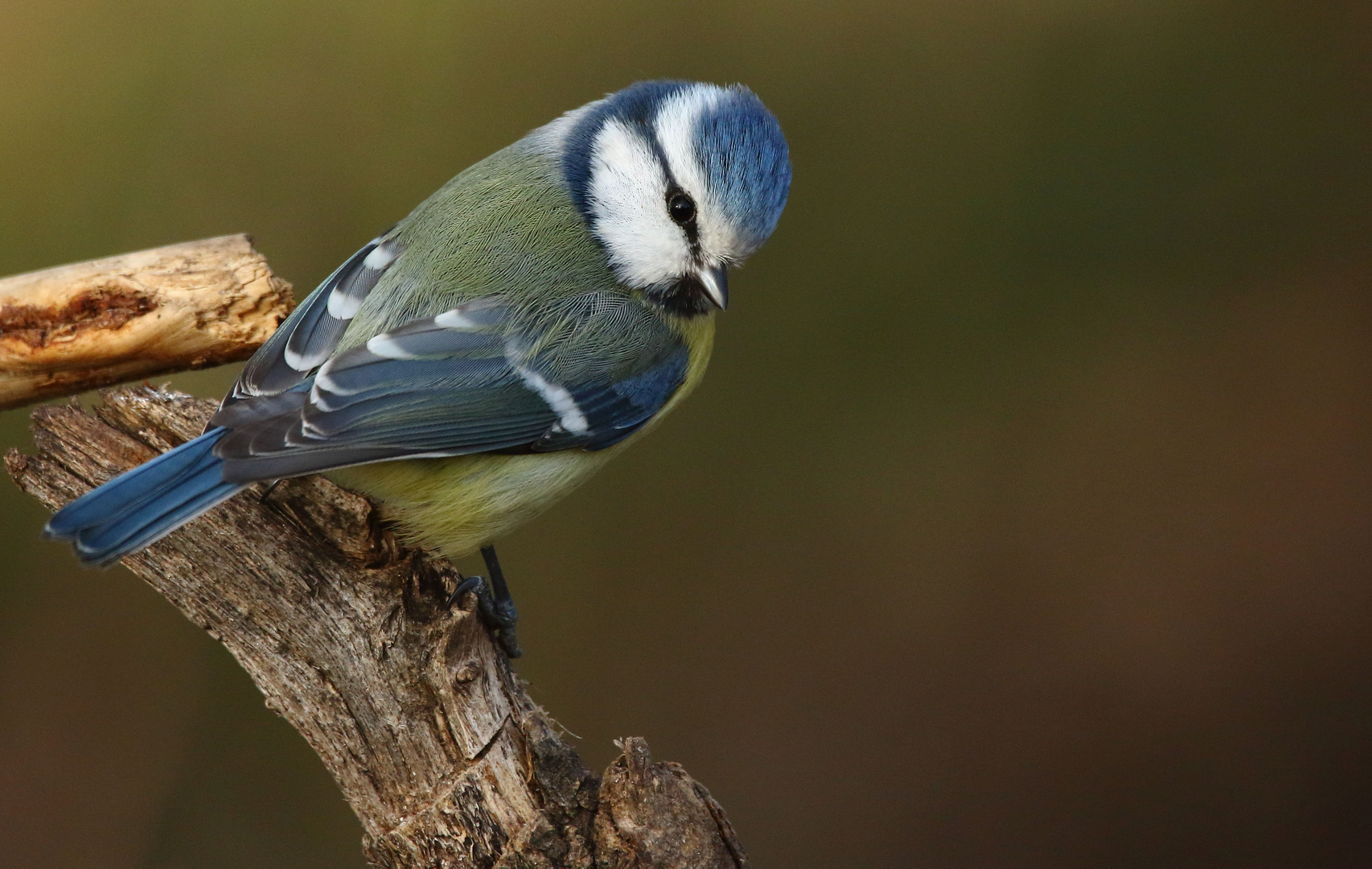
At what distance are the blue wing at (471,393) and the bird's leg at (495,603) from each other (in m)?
0.19

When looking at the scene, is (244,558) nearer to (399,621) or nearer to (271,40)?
(399,621)

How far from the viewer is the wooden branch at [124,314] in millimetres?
1619

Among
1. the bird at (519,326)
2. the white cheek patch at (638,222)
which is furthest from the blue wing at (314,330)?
the white cheek patch at (638,222)

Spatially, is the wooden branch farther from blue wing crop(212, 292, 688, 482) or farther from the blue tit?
blue wing crop(212, 292, 688, 482)

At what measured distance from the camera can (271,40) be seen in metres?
2.55

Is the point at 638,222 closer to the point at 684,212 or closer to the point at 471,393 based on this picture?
the point at 684,212

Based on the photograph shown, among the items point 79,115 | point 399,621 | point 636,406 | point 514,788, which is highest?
point 79,115

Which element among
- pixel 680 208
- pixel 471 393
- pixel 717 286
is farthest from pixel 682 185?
pixel 471 393

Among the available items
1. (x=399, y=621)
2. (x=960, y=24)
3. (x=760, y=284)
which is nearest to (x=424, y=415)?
(x=399, y=621)

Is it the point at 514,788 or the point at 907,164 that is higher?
the point at 907,164

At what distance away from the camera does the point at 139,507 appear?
1.28m

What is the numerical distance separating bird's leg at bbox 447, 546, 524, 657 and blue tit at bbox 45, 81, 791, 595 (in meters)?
0.07

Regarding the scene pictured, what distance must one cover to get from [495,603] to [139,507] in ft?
1.82

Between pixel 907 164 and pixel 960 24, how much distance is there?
35 centimetres
